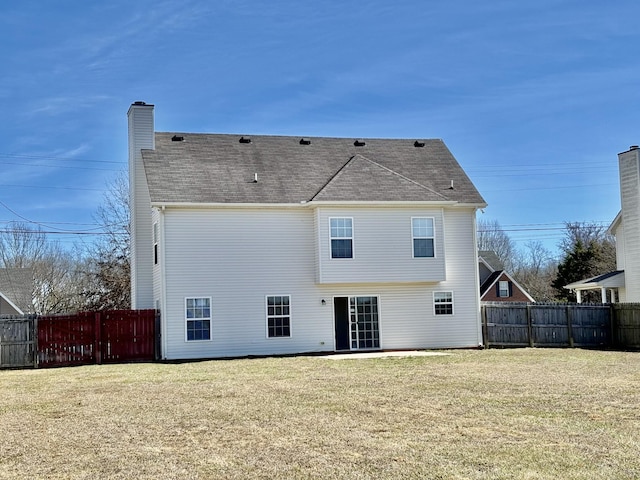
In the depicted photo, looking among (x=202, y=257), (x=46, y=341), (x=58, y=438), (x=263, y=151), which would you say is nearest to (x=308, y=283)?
(x=202, y=257)

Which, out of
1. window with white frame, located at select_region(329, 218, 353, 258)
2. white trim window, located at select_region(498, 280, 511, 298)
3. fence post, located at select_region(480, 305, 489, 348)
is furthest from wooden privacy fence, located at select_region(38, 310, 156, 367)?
white trim window, located at select_region(498, 280, 511, 298)

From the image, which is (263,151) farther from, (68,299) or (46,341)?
(68,299)

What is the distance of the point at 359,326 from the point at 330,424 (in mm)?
16243

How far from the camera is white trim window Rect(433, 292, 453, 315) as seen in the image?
28.7m

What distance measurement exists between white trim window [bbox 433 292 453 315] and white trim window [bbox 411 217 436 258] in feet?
5.44

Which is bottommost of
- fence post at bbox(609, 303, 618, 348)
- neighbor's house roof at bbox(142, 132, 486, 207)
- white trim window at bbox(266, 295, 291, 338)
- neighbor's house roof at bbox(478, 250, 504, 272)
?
fence post at bbox(609, 303, 618, 348)

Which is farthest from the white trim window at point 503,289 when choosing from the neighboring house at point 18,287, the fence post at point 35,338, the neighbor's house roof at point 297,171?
the fence post at point 35,338

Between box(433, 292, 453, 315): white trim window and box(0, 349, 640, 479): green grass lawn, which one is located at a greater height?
box(433, 292, 453, 315): white trim window

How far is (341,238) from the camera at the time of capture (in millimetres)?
27344

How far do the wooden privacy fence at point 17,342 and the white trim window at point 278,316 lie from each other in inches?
292

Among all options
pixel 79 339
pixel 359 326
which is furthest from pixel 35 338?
pixel 359 326

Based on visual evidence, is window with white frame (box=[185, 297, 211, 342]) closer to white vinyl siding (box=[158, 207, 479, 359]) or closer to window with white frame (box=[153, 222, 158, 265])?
white vinyl siding (box=[158, 207, 479, 359])

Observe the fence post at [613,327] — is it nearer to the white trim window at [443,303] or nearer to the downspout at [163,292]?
the white trim window at [443,303]

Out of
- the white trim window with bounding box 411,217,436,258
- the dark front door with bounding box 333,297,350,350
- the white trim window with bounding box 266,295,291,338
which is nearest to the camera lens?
the white trim window with bounding box 266,295,291,338
